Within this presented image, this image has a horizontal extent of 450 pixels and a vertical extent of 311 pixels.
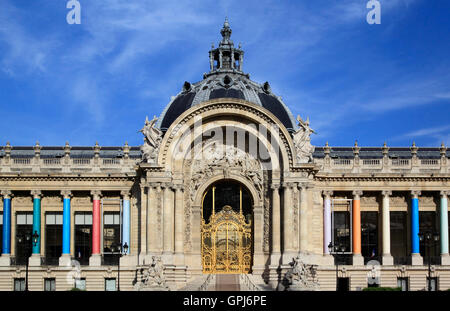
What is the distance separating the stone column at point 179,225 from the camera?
48.8m

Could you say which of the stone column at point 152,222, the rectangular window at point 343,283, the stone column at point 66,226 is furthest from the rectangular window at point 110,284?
the rectangular window at point 343,283

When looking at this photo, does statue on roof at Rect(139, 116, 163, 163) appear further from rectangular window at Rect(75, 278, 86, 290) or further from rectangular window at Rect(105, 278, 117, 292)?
rectangular window at Rect(75, 278, 86, 290)

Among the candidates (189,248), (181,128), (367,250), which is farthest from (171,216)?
(367,250)

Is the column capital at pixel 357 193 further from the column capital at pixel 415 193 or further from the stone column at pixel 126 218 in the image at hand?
the stone column at pixel 126 218

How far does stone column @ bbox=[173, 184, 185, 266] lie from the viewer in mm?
48844

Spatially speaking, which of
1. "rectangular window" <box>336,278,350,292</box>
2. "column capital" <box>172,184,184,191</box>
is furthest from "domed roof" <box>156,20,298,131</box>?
"rectangular window" <box>336,278,350,292</box>

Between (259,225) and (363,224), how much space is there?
8336 millimetres

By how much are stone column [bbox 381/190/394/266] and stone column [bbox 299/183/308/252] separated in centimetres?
669

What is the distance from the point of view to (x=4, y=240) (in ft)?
171

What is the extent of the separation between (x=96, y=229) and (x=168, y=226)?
618 centimetres

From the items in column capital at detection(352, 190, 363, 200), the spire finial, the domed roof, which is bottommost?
column capital at detection(352, 190, 363, 200)

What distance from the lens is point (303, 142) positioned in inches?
1960

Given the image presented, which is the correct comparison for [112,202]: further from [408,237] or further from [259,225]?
[408,237]

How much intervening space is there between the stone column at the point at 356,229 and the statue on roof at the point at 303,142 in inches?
207
